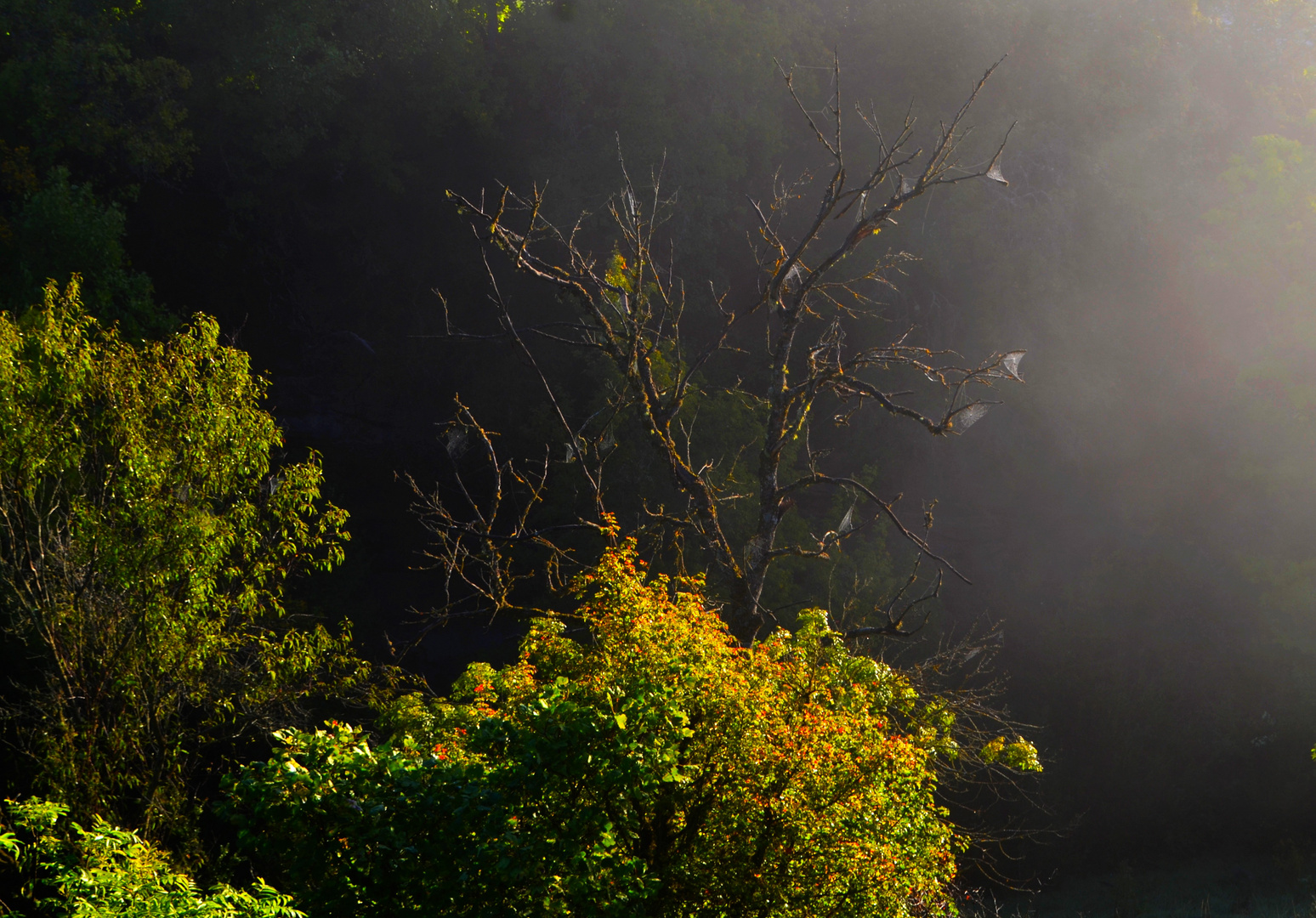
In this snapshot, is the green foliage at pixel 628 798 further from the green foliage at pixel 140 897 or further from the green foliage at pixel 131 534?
the green foliage at pixel 131 534

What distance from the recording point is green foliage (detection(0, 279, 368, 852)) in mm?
9445

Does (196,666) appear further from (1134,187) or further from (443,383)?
(1134,187)

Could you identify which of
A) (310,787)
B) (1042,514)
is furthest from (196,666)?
(1042,514)

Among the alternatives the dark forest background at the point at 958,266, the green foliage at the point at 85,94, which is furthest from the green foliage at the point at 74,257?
the dark forest background at the point at 958,266

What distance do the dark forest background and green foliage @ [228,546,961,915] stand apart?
12.1 m

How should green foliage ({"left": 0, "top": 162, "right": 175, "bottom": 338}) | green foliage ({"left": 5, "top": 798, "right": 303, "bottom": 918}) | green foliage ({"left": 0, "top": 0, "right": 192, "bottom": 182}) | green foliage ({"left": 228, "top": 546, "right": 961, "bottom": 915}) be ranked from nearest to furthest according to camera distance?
green foliage ({"left": 5, "top": 798, "right": 303, "bottom": 918}), green foliage ({"left": 228, "top": 546, "right": 961, "bottom": 915}), green foliage ({"left": 0, "top": 162, "right": 175, "bottom": 338}), green foliage ({"left": 0, "top": 0, "right": 192, "bottom": 182})

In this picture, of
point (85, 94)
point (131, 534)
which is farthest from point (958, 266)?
point (85, 94)

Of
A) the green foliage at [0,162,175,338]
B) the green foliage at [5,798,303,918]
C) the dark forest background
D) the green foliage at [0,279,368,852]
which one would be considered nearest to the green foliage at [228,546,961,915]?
the green foliage at [5,798,303,918]

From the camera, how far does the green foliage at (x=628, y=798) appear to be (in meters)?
4.04

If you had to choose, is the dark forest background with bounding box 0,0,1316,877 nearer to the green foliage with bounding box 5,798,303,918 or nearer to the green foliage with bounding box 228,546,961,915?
the green foliage with bounding box 228,546,961,915

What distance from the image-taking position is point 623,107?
64.1 ft

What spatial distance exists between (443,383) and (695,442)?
23.3 feet

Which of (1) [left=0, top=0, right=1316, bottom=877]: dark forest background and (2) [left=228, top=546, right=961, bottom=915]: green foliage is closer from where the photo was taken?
(2) [left=228, top=546, right=961, bottom=915]: green foliage

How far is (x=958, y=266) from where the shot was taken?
20.9 meters
